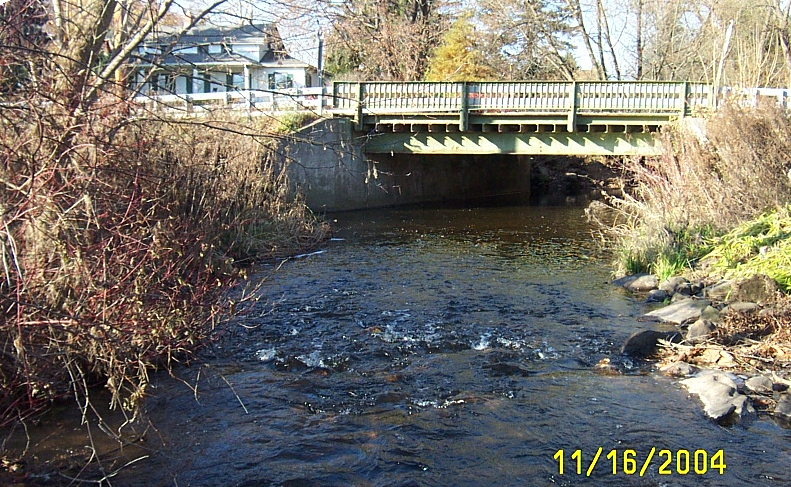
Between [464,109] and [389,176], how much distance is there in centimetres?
527

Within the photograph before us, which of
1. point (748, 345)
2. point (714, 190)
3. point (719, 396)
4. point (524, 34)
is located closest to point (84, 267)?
point (719, 396)

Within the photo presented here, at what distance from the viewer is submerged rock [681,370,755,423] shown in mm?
6586

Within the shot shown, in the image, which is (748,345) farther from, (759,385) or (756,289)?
(756,289)

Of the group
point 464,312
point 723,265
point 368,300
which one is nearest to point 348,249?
point 368,300

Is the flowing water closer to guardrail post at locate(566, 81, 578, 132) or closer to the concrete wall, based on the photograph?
the concrete wall

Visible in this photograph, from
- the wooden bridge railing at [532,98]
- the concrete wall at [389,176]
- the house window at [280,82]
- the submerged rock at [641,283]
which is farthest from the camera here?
the concrete wall at [389,176]

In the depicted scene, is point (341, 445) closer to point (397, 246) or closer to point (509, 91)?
point (397, 246)

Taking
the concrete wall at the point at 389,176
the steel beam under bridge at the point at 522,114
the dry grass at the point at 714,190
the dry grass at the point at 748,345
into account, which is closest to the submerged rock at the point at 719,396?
the dry grass at the point at 748,345

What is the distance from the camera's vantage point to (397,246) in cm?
1738

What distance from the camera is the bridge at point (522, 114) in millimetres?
21797

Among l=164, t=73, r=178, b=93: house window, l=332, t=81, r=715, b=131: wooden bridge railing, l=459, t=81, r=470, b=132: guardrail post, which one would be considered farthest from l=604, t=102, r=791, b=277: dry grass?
l=459, t=81, r=470, b=132: guardrail post

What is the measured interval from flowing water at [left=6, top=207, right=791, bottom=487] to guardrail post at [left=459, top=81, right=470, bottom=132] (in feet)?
39.5

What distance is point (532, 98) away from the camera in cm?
2286

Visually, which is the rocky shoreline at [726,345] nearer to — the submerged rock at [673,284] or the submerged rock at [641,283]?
the submerged rock at [673,284]
